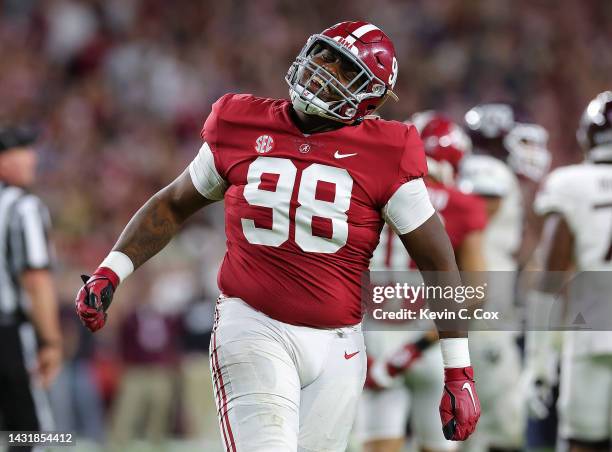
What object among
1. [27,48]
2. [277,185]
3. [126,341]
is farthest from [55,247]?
[277,185]

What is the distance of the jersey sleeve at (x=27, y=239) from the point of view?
5359 millimetres

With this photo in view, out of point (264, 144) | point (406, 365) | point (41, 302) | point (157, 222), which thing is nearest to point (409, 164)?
point (264, 144)

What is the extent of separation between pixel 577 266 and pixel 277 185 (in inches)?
71.2

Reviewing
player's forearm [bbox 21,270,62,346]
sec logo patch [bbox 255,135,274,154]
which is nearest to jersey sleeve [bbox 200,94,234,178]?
sec logo patch [bbox 255,135,274,154]

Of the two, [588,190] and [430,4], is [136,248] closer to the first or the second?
[588,190]

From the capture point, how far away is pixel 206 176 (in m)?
3.39

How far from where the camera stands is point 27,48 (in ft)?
35.5

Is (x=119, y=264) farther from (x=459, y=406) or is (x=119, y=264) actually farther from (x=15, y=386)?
(x=15, y=386)

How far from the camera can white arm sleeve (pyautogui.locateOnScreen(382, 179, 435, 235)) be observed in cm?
319

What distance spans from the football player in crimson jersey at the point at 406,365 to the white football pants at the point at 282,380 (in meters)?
1.52

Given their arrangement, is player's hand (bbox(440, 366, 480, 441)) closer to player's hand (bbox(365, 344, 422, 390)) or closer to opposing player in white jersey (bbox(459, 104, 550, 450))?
player's hand (bbox(365, 344, 422, 390))

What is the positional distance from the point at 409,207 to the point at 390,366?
176 cm

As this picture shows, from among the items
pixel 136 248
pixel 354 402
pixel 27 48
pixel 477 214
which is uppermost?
pixel 27 48

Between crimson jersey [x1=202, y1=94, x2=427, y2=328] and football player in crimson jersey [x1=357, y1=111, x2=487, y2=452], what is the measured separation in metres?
1.52
